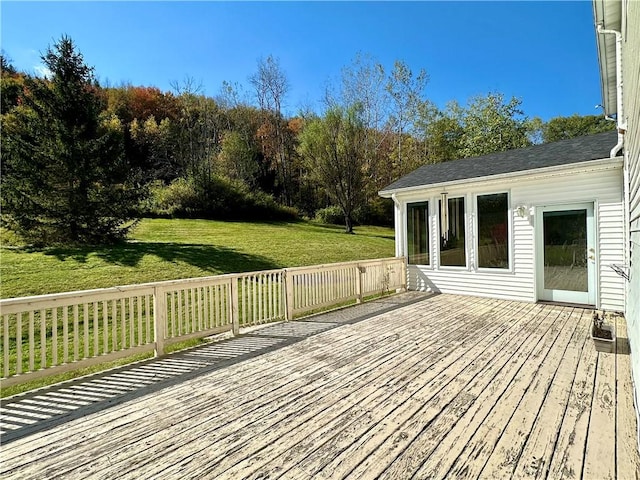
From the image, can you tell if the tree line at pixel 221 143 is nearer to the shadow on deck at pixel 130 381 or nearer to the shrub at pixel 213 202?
the shrub at pixel 213 202

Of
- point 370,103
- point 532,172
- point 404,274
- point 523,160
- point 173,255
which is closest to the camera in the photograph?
point 532,172

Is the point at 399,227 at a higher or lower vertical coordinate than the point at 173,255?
higher

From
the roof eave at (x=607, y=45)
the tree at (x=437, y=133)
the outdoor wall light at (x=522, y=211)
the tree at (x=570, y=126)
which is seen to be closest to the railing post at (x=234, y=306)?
the outdoor wall light at (x=522, y=211)

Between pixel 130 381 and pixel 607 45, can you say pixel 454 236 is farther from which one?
pixel 130 381

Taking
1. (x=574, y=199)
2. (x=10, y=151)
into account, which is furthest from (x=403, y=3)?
(x=10, y=151)

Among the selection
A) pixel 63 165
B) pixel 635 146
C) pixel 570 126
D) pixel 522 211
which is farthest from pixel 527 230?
pixel 570 126

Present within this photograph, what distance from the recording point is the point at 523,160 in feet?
21.9

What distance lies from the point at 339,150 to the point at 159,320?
16.9m

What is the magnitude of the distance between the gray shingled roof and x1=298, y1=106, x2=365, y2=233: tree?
10.8 meters

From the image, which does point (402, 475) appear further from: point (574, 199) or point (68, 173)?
point (68, 173)

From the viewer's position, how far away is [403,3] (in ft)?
31.9

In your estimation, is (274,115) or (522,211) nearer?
(522,211)

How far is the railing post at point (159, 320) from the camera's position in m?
3.84

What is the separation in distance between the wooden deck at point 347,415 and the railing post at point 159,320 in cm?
29
